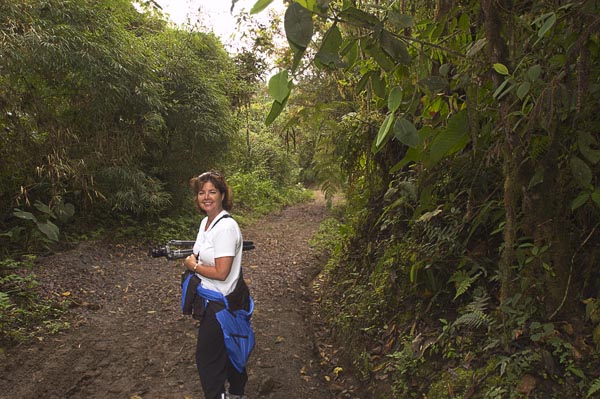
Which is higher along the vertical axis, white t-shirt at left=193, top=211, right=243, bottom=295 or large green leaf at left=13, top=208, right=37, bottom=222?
white t-shirt at left=193, top=211, right=243, bottom=295

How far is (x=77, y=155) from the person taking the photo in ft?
22.1

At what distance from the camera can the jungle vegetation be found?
5.32 ft

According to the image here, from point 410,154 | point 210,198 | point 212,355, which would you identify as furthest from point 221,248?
point 410,154

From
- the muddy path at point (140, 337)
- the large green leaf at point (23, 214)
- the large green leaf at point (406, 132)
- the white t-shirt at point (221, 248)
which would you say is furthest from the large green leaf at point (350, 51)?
the large green leaf at point (23, 214)

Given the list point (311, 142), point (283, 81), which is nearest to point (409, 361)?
point (283, 81)

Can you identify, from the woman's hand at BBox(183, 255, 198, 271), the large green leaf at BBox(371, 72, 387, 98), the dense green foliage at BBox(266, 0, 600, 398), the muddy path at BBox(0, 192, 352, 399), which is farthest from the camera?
the muddy path at BBox(0, 192, 352, 399)

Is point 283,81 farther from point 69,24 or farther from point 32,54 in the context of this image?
point 69,24

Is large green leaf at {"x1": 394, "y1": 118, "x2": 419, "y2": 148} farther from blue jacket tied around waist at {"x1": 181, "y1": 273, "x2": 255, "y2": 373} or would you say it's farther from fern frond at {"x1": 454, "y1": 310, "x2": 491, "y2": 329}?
blue jacket tied around waist at {"x1": 181, "y1": 273, "x2": 255, "y2": 373}

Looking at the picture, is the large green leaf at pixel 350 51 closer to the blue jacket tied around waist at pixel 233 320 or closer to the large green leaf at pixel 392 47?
the large green leaf at pixel 392 47

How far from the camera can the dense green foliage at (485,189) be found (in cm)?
147

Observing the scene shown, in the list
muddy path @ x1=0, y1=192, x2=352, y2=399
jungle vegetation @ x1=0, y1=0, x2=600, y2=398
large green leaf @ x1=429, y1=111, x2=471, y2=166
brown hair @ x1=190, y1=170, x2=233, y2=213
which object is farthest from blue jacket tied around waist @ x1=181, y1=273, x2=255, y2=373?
large green leaf @ x1=429, y1=111, x2=471, y2=166

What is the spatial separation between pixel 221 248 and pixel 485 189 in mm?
1949

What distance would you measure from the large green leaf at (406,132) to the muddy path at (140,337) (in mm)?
2820

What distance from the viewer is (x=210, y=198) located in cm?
293
